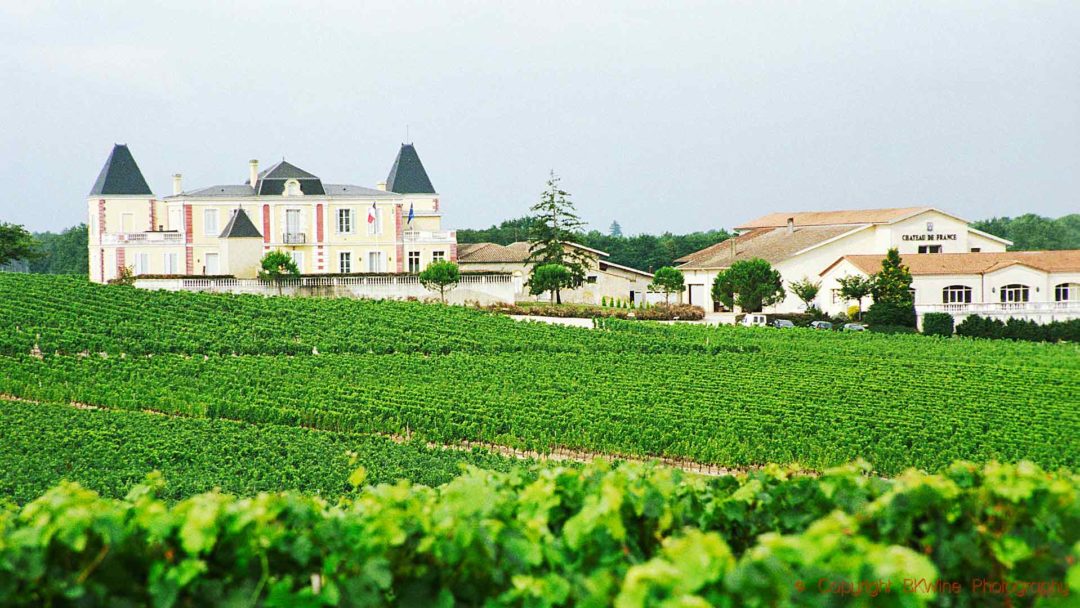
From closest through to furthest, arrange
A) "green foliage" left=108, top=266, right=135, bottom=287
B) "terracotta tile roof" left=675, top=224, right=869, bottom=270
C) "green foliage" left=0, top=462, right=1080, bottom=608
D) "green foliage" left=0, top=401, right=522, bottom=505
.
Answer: "green foliage" left=0, top=462, right=1080, bottom=608, "green foliage" left=0, top=401, right=522, bottom=505, "green foliage" left=108, top=266, right=135, bottom=287, "terracotta tile roof" left=675, top=224, right=869, bottom=270

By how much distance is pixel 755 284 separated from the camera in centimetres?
4997

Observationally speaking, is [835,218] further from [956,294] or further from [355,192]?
[355,192]

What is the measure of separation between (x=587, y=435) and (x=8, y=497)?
9603 mm

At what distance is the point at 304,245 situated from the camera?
50.7m

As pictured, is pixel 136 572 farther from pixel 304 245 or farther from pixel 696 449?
pixel 304 245

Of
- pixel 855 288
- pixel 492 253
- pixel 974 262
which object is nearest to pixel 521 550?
pixel 855 288

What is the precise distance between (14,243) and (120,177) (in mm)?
15999

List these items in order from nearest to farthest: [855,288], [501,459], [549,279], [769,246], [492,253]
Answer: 1. [501,459]
2. [855,288]
3. [549,279]
4. [492,253]
5. [769,246]

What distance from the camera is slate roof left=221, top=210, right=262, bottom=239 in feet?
158

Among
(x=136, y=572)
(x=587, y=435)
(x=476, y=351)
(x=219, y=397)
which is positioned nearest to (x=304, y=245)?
(x=476, y=351)

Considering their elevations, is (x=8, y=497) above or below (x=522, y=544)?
below

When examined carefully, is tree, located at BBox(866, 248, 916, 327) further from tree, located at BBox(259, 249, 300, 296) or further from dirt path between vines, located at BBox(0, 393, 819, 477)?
dirt path between vines, located at BBox(0, 393, 819, 477)

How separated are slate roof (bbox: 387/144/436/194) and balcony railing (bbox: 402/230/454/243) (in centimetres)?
358

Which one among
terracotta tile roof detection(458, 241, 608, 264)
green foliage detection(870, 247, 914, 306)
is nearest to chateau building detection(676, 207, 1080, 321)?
green foliage detection(870, 247, 914, 306)
